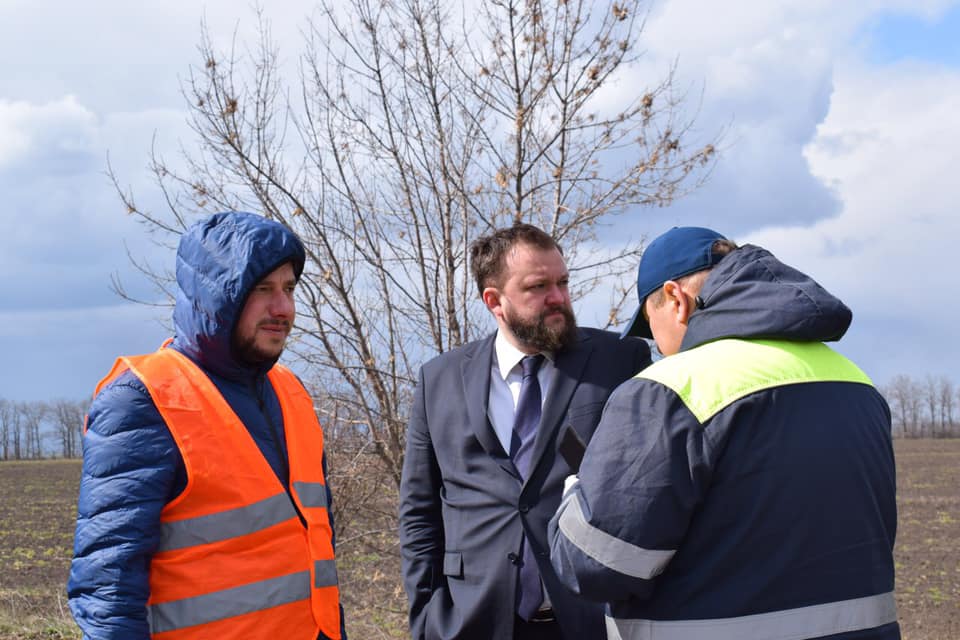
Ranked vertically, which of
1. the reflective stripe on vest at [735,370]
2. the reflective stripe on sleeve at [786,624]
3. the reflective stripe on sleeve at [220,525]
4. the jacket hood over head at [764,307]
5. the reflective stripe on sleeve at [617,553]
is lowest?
the reflective stripe on sleeve at [786,624]

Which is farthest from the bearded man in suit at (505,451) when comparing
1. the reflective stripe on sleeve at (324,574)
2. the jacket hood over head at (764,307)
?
the jacket hood over head at (764,307)

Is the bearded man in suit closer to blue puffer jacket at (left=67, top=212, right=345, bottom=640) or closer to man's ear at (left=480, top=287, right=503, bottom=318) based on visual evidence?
man's ear at (left=480, top=287, right=503, bottom=318)

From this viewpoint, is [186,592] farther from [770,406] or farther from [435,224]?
[435,224]

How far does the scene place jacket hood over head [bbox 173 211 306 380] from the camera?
2539 millimetres

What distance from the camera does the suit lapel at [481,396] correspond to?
3229 mm

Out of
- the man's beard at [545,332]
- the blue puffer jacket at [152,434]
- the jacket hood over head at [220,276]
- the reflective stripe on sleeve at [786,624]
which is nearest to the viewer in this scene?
the reflective stripe on sleeve at [786,624]

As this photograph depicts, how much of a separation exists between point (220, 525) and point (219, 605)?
0.21 metres

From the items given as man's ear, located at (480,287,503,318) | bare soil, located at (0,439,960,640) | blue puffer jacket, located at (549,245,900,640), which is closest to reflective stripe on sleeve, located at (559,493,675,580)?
blue puffer jacket, located at (549,245,900,640)

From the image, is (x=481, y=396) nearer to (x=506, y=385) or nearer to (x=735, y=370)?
(x=506, y=385)

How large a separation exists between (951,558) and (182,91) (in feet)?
46.8

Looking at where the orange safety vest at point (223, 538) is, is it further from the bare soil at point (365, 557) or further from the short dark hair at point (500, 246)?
the bare soil at point (365, 557)

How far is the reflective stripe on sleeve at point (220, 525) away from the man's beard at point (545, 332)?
1210 mm

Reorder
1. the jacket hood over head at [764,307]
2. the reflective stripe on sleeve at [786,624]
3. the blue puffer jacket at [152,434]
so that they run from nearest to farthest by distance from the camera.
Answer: the reflective stripe on sleeve at [786,624], the jacket hood over head at [764,307], the blue puffer jacket at [152,434]

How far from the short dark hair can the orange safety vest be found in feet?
4.08
